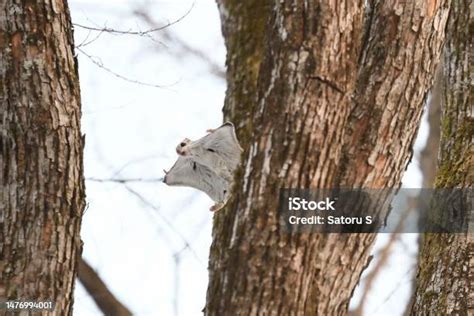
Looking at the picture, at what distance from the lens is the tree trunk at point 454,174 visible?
10.2 feet

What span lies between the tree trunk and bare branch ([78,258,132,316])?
5.33 ft

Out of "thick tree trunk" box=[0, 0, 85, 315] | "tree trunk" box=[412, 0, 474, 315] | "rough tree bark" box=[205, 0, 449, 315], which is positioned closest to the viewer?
"rough tree bark" box=[205, 0, 449, 315]

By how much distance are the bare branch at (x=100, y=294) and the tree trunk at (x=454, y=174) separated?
1.62 metres

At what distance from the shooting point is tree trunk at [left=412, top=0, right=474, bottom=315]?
3117 millimetres

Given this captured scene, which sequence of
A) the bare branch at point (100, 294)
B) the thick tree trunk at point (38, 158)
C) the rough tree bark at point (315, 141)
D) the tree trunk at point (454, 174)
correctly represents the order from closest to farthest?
the rough tree bark at point (315, 141), the thick tree trunk at point (38, 158), the tree trunk at point (454, 174), the bare branch at point (100, 294)

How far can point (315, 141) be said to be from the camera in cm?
256

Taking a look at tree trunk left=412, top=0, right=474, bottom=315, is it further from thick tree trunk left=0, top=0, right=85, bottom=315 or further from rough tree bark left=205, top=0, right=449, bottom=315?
thick tree trunk left=0, top=0, right=85, bottom=315

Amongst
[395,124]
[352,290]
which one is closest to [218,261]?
[352,290]

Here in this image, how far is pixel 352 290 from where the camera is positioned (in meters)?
2.71
